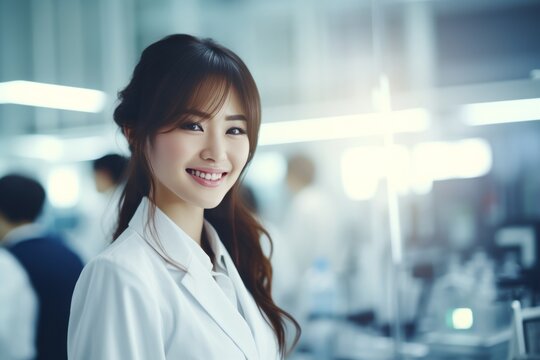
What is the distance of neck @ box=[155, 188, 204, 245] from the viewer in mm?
1237

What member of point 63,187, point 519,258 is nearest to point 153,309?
point 519,258

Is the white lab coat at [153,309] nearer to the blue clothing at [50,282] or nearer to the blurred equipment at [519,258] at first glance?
the blue clothing at [50,282]

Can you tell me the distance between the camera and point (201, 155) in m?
1.17

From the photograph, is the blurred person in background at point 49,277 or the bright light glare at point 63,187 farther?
the bright light glare at point 63,187

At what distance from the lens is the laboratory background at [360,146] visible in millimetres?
2689

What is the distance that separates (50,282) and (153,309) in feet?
4.81

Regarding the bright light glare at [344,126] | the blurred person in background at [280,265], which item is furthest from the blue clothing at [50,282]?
the bright light glare at [344,126]

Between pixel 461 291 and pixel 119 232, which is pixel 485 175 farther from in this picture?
pixel 119 232

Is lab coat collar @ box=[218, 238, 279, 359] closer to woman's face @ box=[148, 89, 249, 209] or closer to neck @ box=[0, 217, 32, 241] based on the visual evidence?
woman's face @ box=[148, 89, 249, 209]

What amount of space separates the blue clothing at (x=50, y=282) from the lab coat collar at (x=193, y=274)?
4.17 feet

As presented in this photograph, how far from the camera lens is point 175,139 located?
3.72ft

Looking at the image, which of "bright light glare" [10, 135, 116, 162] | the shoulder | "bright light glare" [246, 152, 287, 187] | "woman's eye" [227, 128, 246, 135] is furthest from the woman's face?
"bright light glare" [10, 135, 116, 162]

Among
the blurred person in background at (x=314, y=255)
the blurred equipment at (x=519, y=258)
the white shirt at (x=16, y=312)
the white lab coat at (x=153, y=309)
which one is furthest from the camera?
the blurred person in background at (x=314, y=255)

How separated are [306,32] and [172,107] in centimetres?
271
